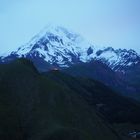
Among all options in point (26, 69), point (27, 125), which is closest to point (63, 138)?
point (27, 125)

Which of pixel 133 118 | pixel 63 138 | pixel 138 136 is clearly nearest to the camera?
pixel 63 138

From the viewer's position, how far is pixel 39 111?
63.7 metres

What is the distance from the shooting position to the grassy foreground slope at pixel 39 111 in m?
60.1

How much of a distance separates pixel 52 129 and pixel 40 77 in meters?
13.3

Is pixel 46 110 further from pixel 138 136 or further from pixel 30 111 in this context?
pixel 138 136

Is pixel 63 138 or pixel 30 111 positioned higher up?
pixel 30 111

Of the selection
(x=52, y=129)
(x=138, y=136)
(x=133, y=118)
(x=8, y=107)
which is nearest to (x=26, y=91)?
(x=8, y=107)

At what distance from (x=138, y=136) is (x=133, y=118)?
3711 cm

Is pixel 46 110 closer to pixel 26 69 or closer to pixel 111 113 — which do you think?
pixel 26 69

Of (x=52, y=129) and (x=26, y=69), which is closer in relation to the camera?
(x=52, y=129)

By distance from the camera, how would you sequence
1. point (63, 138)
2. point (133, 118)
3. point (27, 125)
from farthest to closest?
1. point (133, 118)
2. point (27, 125)
3. point (63, 138)

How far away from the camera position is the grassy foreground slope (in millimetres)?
60125

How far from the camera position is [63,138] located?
58.2 m

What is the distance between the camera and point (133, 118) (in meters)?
190
